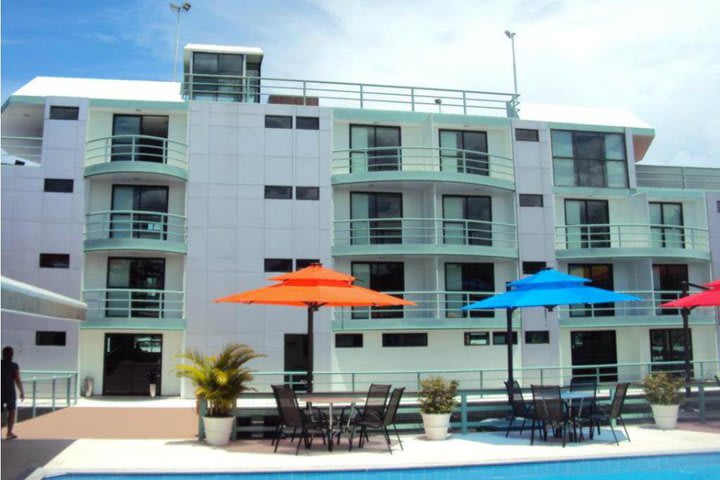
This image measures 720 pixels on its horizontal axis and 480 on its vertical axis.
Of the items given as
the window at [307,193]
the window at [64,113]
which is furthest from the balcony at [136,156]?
the window at [307,193]

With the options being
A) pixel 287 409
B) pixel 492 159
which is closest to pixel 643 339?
pixel 492 159

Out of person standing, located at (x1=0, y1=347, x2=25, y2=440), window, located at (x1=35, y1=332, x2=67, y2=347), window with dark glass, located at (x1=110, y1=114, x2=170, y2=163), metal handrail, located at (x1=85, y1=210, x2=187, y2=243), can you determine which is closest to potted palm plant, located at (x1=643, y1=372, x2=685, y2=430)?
Answer: person standing, located at (x1=0, y1=347, x2=25, y2=440)

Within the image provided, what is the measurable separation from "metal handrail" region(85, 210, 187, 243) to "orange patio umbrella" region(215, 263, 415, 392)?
34.0 feet

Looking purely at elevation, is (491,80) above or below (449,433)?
above

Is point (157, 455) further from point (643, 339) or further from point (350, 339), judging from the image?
point (643, 339)

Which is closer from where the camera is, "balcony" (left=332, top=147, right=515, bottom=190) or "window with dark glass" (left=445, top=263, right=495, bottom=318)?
"balcony" (left=332, top=147, right=515, bottom=190)

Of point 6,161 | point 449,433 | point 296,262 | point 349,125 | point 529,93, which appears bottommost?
point 449,433

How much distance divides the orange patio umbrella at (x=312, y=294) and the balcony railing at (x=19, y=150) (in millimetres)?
15085

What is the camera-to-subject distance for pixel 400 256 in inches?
1044

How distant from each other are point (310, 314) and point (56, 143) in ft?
45.5

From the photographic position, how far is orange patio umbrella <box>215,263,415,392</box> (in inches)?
553

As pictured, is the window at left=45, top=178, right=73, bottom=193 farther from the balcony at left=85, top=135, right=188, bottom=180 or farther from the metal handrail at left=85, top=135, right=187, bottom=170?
the metal handrail at left=85, top=135, right=187, bottom=170

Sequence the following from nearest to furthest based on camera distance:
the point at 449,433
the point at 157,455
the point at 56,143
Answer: the point at 157,455 < the point at 449,433 < the point at 56,143

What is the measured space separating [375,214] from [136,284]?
9.20 metres
